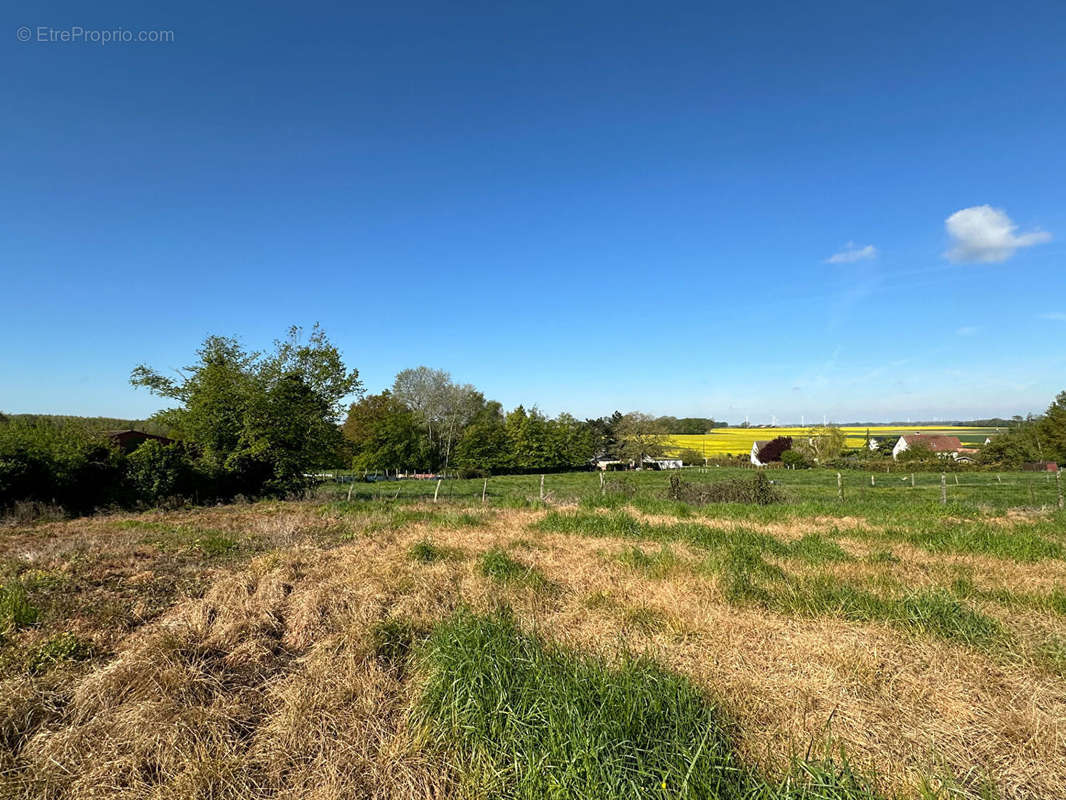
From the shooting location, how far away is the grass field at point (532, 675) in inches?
116

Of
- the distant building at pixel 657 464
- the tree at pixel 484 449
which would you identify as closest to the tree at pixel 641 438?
the distant building at pixel 657 464

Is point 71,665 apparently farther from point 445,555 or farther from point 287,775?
point 445,555

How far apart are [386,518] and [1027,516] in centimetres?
1890

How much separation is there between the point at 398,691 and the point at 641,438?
62120 millimetres

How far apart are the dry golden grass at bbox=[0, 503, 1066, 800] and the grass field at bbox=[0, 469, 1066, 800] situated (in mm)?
22

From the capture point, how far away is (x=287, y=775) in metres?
3.12

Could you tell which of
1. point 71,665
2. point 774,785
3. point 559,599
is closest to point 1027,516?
point 559,599

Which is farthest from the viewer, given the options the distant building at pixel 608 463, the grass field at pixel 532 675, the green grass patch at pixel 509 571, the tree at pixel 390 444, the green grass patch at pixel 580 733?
the distant building at pixel 608 463

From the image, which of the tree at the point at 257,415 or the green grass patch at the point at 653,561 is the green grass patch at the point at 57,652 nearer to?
the green grass patch at the point at 653,561

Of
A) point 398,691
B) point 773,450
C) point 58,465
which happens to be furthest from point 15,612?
point 773,450

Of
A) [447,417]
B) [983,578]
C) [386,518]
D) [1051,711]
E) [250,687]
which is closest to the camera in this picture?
[1051,711]

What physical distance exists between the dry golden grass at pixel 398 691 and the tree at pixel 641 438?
57268mm

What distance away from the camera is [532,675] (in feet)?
12.1

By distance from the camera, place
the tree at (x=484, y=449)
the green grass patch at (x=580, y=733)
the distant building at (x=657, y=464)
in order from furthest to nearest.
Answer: the distant building at (x=657, y=464) → the tree at (x=484, y=449) → the green grass patch at (x=580, y=733)
